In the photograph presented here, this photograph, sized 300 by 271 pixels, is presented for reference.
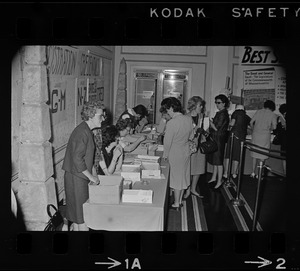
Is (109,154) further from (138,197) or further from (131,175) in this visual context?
(138,197)

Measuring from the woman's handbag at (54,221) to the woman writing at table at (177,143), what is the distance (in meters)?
1.57

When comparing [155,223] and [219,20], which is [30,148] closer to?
[155,223]

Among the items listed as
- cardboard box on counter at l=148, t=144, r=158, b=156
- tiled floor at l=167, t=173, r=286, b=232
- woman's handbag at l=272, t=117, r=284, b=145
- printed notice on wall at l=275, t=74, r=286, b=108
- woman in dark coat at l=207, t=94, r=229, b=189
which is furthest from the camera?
printed notice on wall at l=275, t=74, r=286, b=108

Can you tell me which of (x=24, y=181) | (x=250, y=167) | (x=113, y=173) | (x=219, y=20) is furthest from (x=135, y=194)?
(x=250, y=167)

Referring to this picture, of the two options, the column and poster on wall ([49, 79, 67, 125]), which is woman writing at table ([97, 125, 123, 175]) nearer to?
the column

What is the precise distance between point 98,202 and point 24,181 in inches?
34.4

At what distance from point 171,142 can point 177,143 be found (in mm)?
75

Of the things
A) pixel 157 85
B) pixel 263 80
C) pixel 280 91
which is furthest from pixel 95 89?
pixel 280 91

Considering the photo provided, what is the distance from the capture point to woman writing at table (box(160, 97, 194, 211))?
5020mm

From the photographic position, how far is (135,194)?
11.9 ft

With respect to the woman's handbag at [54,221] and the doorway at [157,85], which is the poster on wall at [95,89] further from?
the woman's handbag at [54,221]

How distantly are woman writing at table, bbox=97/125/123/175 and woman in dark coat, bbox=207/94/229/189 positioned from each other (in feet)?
6.23

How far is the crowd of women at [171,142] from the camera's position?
376 cm

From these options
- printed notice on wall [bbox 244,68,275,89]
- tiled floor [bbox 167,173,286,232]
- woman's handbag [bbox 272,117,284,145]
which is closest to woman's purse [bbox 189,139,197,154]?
tiled floor [bbox 167,173,286,232]
